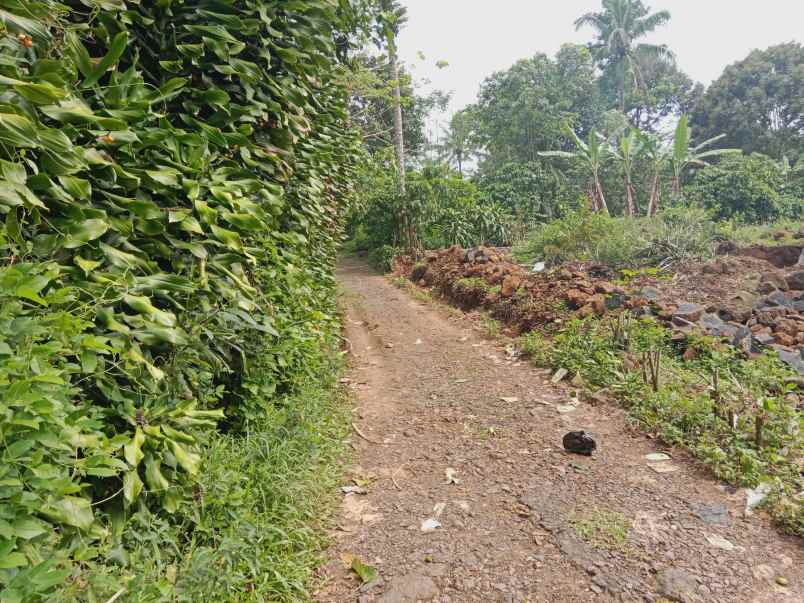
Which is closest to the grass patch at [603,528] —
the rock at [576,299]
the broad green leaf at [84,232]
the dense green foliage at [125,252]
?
the dense green foliage at [125,252]

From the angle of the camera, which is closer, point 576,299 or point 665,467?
point 665,467

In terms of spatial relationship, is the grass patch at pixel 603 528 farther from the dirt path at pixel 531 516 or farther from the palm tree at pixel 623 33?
the palm tree at pixel 623 33

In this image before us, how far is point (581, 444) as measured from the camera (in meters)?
3.44

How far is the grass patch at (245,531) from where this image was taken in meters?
1.60

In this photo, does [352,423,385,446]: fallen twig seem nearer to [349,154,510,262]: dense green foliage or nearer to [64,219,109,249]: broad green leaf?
[64,219,109,249]: broad green leaf

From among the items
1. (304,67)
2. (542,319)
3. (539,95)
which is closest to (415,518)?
(304,67)

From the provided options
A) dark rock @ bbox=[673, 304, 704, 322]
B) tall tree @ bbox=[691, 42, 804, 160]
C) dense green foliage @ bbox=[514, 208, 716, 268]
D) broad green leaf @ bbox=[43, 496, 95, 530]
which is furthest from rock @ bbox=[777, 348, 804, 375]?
tall tree @ bbox=[691, 42, 804, 160]

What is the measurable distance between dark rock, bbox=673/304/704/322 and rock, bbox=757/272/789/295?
2.45 metres

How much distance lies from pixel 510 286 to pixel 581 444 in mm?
4584

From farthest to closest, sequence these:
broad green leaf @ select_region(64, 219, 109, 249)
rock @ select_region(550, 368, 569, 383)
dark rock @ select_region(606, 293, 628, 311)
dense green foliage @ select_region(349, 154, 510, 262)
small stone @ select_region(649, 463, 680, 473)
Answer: dense green foliage @ select_region(349, 154, 510, 262)
dark rock @ select_region(606, 293, 628, 311)
rock @ select_region(550, 368, 569, 383)
small stone @ select_region(649, 463, 680, 473)
broad green leaf @ select_region(64, 219, 109, 249)

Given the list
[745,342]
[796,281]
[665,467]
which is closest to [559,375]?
[665,467]

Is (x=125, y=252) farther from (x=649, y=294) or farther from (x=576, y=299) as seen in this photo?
(x=649, y=294)

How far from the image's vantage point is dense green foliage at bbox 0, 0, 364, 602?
1.23 m

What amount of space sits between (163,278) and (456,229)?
13.1 metres
